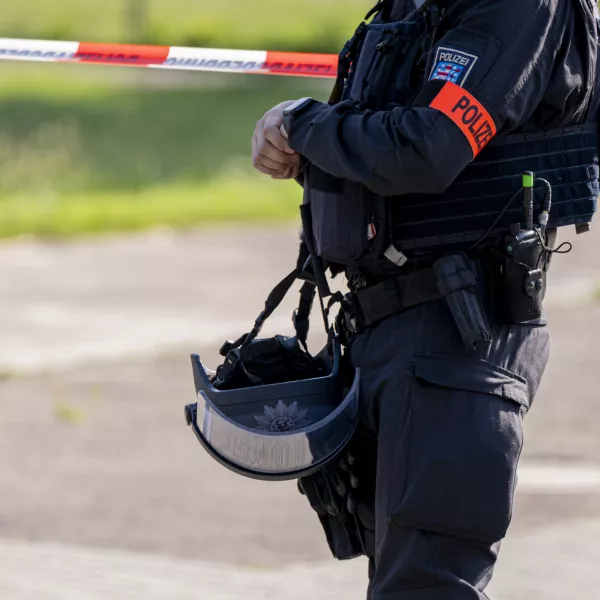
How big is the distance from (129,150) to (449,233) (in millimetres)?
12464

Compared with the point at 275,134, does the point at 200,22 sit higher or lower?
lower

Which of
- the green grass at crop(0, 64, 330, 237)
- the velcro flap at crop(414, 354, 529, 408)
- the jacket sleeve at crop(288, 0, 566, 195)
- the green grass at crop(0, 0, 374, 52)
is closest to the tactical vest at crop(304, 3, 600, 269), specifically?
the jacket sleeve at crop(288, 0, 566, 195)

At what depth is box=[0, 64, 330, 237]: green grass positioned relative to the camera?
1066 cm

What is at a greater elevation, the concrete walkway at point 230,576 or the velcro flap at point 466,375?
the velcro flap at point 466,375

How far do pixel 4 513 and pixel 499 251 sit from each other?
107 inches

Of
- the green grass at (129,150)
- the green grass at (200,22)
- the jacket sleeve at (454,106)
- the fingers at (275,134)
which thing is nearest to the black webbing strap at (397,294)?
the jacket sleeve at (454,106)

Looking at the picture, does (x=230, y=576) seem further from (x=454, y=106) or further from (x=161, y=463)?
(x=454, y=106)

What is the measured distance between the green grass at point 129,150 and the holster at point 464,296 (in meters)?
7.17

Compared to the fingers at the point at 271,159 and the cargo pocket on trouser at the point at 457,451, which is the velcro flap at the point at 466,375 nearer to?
the cargo pocket on trouser at the point at 457,451

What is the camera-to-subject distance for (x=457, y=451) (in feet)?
9.46

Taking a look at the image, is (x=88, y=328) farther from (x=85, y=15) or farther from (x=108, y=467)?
(x=85, y=15)

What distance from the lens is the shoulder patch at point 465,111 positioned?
108 inches

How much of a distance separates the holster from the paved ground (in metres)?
1.71

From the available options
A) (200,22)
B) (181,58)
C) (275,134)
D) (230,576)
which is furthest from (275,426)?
(200,22)
